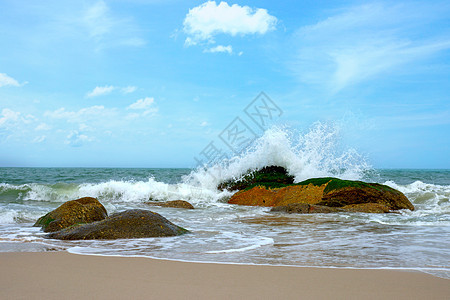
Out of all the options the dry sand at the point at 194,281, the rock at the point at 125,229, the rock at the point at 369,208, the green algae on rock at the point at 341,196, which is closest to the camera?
the dry sand at the point at 194,281

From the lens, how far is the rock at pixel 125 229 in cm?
512

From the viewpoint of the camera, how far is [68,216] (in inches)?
246

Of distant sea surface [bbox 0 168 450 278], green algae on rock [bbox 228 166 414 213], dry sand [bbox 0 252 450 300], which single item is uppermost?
green algae on rock [bbox 228 166 414 213]

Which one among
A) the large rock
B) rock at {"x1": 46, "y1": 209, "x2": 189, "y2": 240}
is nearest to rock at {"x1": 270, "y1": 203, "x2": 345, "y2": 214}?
the large rock

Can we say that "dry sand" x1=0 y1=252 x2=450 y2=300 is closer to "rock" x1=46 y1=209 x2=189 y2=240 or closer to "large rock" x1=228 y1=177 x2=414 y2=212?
"rock" x1=46 y1=209 x2=189 y2=240

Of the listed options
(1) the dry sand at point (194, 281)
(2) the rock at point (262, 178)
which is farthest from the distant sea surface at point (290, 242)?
(2) the rock at point (262, 178)

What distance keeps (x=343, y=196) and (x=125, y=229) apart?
21.1 ft

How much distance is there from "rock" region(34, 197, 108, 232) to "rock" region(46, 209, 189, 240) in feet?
1.85

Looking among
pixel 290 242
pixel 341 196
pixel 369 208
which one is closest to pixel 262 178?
pixel 341 196

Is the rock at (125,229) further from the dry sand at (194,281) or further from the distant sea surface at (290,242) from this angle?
the dry sand at (194,281)

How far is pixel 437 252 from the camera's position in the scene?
4.15m

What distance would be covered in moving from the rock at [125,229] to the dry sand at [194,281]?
5.26 ft

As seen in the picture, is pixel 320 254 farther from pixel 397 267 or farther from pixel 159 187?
pixel 159 187

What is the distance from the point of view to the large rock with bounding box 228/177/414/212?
9.55 m
